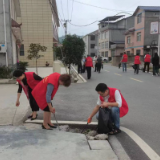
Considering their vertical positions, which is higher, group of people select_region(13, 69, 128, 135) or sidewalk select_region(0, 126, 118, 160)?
group of people select_region(13, 69, 128, 135)

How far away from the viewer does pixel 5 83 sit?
11461mm

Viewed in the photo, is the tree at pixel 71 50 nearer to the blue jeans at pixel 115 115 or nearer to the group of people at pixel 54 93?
the group of people at pixel 54 93

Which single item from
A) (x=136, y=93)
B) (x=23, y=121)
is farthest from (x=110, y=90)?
(x=136, y=93)

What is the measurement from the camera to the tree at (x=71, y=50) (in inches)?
526

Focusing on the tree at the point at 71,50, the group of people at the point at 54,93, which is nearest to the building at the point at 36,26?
the tree at the point at 71,50

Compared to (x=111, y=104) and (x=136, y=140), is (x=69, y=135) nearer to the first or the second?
(x=111, y=104)

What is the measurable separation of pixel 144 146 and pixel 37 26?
973 inches

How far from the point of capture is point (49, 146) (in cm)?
358

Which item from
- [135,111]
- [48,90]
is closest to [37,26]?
[135,111]

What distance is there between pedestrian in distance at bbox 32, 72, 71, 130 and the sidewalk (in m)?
0.44

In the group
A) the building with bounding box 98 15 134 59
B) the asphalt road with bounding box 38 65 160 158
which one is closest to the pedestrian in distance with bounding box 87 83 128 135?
the asphalt road with bounding box 38 65 160 158

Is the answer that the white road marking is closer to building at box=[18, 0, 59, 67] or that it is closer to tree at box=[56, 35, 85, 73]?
tree at box=[56, 35, 85, 73]

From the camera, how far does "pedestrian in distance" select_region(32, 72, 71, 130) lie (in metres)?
3.96

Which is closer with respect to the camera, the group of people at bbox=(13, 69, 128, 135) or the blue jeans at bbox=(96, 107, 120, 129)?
the group of people at bbox=(13, 69, 128, 135)
